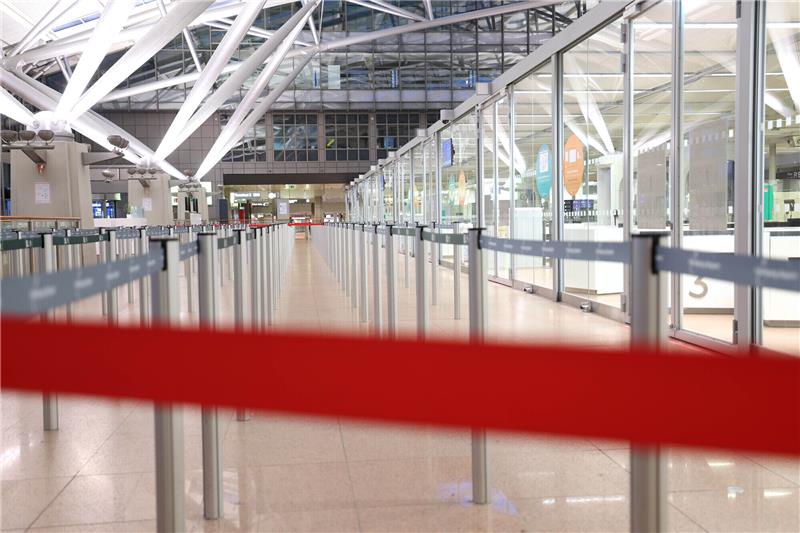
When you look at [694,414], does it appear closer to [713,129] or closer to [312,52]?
[713,129]

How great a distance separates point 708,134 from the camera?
7.20 metres

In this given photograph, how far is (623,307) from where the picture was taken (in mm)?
8609

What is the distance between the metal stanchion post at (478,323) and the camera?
3.22m

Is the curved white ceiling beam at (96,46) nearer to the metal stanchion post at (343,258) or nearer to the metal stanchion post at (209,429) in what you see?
the metal stanchion post at (343,258)

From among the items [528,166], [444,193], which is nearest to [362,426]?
[528,166]

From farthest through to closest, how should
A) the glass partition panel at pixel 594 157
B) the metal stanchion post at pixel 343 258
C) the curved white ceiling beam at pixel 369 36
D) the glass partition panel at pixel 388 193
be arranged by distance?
1. the curved white ceiling beam at pixel 369 36
2. the glass partition panel at pixel 388 193
3. the metal stanchion post at pixel 343 258
4. the glass partition panel at pixel 594 157

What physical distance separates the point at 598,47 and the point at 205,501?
8396mm

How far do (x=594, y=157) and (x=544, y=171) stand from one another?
5.90ft

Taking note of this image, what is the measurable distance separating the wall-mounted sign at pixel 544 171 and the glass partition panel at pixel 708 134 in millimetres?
4066

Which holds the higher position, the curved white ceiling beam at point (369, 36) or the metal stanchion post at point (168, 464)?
the curved white ceiling beam at point (369, 36)

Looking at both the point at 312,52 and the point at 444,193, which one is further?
the point at 312,52

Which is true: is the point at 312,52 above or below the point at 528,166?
above

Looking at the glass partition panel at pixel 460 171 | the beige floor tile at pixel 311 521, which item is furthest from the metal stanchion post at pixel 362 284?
the glass partition panel at pixel 460 171

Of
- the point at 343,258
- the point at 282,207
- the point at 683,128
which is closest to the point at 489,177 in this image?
the point at 343,258
